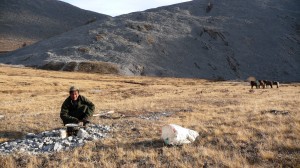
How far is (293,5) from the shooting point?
458 ft

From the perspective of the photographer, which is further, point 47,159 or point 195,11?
point 195,11

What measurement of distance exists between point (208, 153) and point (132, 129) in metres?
5.03

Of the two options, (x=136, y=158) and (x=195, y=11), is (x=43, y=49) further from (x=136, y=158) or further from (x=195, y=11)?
(x=136, y=158)

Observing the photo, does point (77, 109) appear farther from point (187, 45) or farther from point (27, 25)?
point (27, 25)

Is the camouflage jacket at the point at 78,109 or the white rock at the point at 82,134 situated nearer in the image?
the white rock at the point at 82,134

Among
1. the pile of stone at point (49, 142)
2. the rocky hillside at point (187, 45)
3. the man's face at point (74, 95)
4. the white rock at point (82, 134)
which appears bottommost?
the pile of stone at point (49, 142)

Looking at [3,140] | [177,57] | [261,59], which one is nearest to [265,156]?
[3,140]

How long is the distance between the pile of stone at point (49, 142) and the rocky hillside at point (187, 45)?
78.4 metres

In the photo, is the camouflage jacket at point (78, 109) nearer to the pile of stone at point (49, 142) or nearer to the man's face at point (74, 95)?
the man's face at point (74, 95)

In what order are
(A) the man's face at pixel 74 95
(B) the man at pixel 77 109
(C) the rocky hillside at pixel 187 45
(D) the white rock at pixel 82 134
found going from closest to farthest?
(D) the white rock at pixel 82 134, (A) the man's face at pixel 74 95, (B) the man at pixel 77 109, (C) the rocky hillside at pixel 187 45

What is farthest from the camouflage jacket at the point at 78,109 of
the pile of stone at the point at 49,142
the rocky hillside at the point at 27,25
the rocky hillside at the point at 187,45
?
the rocky hillside at the point at 27,25

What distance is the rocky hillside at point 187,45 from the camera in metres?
96.2

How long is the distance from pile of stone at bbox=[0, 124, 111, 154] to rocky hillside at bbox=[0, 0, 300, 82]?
257 ft

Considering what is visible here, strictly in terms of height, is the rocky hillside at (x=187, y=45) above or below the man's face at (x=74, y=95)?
above
